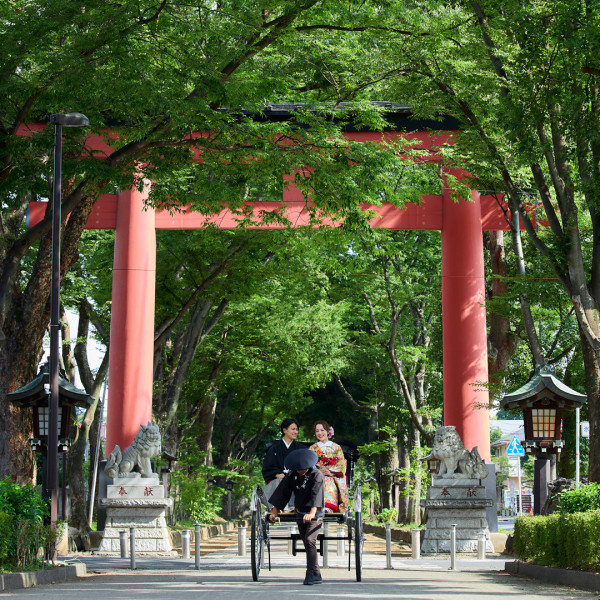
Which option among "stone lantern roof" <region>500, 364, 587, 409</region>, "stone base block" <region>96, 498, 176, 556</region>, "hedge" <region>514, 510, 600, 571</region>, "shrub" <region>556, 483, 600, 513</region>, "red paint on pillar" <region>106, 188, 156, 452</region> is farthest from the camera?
"red paint on pillar" <region>106, 188, 156, 452</region>

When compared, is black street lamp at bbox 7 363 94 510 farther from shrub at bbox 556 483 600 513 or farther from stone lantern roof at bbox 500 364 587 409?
shrub at bbox 556 483 600 513

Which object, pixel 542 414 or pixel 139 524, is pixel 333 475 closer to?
pixel 542 414

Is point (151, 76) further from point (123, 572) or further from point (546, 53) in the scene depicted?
point (123, 572)

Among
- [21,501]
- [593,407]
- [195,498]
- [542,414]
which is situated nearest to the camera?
[21,501]

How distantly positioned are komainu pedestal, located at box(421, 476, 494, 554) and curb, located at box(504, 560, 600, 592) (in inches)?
174

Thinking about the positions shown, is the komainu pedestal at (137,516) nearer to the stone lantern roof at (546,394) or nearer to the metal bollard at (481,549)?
the metal bollard at (481,549)

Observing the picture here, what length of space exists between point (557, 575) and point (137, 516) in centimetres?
971

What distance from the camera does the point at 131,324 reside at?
814 inches

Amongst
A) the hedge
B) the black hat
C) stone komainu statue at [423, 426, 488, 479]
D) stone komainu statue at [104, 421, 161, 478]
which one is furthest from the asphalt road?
stone komainu statue at [104, 421, 161, 478]

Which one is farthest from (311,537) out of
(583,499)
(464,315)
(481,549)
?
(464,315)

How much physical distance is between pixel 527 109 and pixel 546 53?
786 mm

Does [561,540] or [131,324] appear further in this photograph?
[131,324]

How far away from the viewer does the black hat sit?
396 inches

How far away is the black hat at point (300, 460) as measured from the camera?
10055mm
